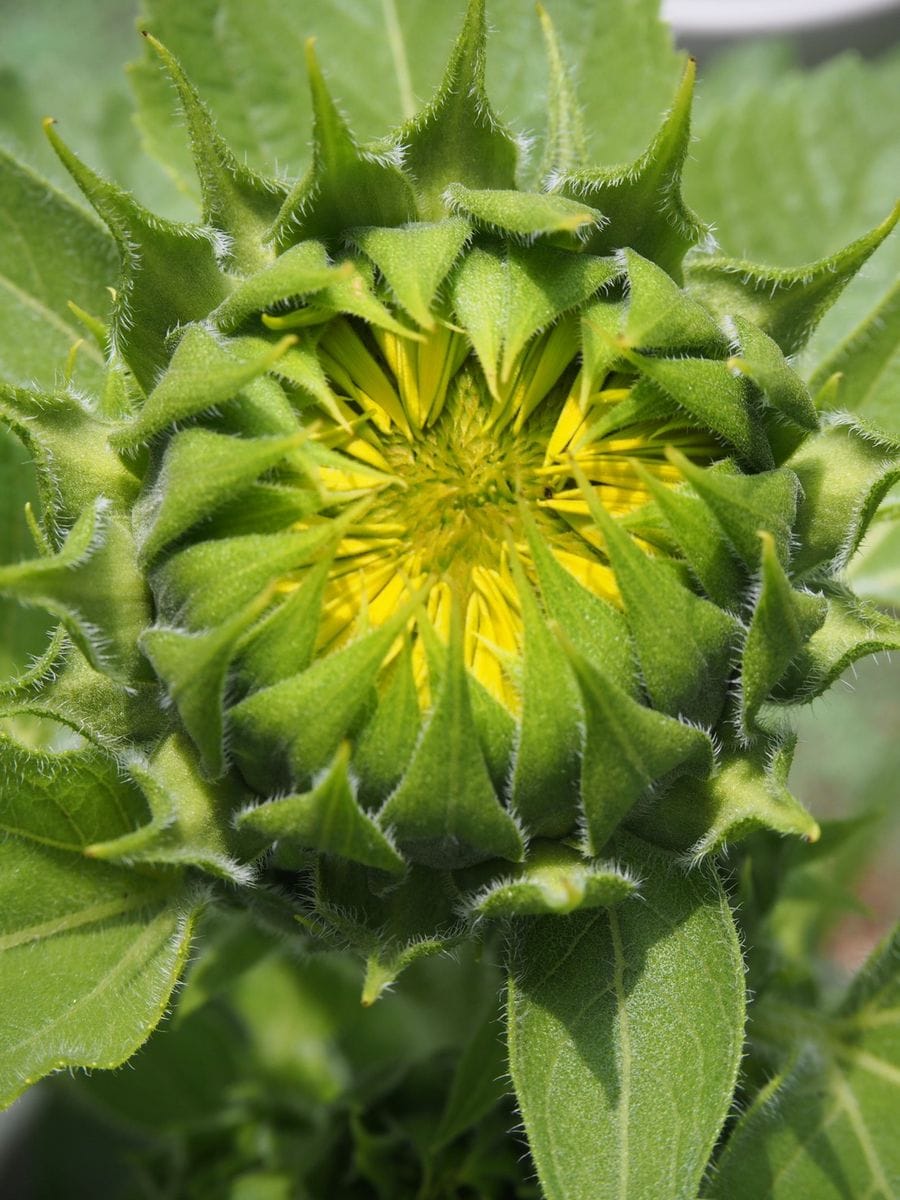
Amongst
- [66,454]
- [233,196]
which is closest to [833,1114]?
[66,454]

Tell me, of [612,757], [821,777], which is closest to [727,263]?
[612,757]

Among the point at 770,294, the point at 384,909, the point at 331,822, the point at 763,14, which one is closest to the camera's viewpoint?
the point at 331,822

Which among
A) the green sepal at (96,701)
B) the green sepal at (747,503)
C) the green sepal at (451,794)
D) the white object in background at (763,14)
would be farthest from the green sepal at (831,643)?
the white object in background at (763,14)

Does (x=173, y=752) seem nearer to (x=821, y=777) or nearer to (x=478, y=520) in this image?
(x=478, y=520)

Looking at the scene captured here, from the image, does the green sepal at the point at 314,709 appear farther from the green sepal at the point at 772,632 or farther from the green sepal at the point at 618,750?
the green sepal at the point at 772,632

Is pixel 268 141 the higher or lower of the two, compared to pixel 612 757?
higher

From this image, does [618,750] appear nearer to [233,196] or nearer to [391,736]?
[391,736]
